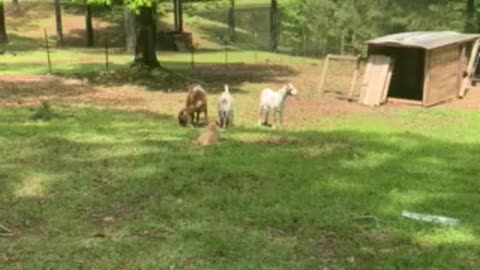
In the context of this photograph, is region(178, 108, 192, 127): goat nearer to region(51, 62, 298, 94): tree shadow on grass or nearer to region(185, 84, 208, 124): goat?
region(185, 84, 208, 124): goat

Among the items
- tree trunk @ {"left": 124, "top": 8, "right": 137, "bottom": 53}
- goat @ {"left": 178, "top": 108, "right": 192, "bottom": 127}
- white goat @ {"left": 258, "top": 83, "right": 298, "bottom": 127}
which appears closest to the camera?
goat @ {"left": 178, "top": 108, "right": 192, "bottom": 127}

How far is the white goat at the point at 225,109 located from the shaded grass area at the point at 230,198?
518mm

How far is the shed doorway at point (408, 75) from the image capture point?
24156 millimetres

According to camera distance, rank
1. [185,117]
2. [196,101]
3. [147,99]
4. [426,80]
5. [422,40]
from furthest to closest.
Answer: [422,40]
[426,80]
[147,99]
[185,117]
[196,101]

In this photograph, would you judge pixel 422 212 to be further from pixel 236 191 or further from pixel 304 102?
pixel 304 102

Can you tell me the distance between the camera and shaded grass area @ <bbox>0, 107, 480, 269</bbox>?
7016 millimetres

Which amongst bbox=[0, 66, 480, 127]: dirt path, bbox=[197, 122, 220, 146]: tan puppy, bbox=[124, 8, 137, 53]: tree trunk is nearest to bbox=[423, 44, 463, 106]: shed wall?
bbox=[0, 66, 480, 127]: dirt path

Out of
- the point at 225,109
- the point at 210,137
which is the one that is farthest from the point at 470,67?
the point at 210,137

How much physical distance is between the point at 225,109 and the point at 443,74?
1065 cm

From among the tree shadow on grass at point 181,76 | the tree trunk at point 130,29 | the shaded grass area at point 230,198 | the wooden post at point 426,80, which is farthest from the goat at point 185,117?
the tree trunk at point 130,29

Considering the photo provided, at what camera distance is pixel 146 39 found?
2525 cm

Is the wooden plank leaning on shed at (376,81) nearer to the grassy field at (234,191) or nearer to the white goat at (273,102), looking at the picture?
the grassy field at (234,191)

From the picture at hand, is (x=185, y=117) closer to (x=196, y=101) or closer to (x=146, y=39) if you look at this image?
(x=196, y=101)

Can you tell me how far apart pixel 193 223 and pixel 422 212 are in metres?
3.10
